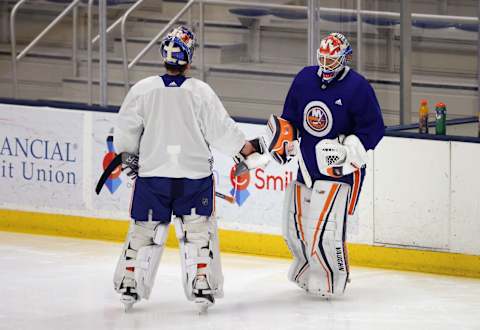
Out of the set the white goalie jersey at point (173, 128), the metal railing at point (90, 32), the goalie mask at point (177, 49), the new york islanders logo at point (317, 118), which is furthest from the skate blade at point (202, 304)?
the metal railing at point (90, 32)

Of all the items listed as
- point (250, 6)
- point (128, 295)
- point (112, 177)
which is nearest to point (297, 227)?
point (128, 295)

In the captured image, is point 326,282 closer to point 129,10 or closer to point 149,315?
point 149,315

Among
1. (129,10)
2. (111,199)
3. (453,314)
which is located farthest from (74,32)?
(453,314)

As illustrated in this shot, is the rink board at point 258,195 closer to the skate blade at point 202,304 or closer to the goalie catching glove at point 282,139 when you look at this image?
the goalie catching glove at point 282,139

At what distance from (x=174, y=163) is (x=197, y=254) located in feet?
1.39

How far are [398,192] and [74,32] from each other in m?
2.40

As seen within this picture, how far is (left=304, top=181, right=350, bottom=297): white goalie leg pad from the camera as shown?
694 cm

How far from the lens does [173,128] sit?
6.50 m

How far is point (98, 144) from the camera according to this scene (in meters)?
8.47

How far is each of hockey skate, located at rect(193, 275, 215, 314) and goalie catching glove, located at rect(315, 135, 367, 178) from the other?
782mm

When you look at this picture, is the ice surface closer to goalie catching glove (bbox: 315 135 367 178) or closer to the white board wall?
the white board wall

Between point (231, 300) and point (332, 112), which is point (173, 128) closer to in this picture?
point (332, 112)

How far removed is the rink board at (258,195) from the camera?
7.53 meters

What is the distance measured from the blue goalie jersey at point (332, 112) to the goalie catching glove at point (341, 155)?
0.05m
